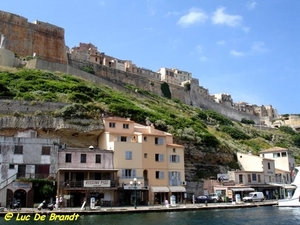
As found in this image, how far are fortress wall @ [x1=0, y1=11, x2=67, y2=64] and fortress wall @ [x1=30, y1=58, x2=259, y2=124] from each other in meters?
4.83

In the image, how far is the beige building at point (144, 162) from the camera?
47.2m

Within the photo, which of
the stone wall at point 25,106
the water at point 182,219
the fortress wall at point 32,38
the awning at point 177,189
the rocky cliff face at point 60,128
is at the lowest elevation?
the water at point 182,219

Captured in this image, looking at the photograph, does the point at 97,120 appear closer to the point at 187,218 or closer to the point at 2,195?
the point at 2,195

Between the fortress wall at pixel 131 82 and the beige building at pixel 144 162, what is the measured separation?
31.3 metres

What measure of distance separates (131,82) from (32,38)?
1110 inches

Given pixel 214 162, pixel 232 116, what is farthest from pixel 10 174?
pixel 232 116

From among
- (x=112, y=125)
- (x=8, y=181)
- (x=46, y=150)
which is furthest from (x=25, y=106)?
(x=8, y=181)

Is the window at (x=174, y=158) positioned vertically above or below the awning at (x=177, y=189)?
above

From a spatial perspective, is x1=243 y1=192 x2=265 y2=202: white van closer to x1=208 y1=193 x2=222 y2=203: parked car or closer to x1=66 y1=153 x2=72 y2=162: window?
x1=208 y1=193 x2=222 y2=203: parked car

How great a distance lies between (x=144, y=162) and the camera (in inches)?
1925

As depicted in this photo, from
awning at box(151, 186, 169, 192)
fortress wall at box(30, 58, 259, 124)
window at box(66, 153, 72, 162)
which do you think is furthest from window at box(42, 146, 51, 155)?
fortress wall at box(30, 58, 259, 124)

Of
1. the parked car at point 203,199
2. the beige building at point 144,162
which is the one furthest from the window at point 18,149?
the parked car at point 203,199

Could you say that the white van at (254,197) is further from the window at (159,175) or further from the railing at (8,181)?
the railing at (8,181)

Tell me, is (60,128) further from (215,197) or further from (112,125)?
(215,197)
